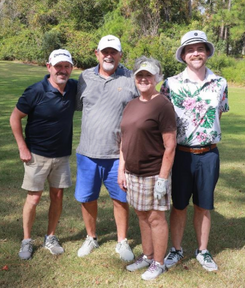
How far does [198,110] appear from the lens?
3463mm

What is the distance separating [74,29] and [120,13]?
19.5 feet

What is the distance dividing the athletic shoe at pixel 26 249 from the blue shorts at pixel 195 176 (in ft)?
4.96

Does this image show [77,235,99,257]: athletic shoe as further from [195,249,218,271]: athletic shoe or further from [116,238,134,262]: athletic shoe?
[195,249,218,271]: athletic shoe

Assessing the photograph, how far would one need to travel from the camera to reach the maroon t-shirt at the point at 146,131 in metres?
3.18

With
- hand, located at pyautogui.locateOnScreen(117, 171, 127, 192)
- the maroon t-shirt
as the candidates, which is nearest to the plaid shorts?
the maroon t-shirt

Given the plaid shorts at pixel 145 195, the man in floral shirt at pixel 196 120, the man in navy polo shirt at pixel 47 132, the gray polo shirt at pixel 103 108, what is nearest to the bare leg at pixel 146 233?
the plaid shorts at pixel 145 195

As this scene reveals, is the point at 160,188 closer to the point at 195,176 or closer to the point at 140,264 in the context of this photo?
the point at 195,176

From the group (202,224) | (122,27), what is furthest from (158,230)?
(122,27)

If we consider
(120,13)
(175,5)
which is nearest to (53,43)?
(120,13)

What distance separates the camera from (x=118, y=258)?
3.96m

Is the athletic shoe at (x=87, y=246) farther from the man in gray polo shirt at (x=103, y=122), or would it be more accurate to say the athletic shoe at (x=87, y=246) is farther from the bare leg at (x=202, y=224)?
the bare leg at (x=202, y=224)

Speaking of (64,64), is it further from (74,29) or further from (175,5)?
(74,29)

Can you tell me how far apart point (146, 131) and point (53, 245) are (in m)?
1.67

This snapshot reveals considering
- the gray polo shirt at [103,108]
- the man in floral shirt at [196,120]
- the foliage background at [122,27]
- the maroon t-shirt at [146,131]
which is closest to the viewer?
the maroon t-shirt at [146,131]
